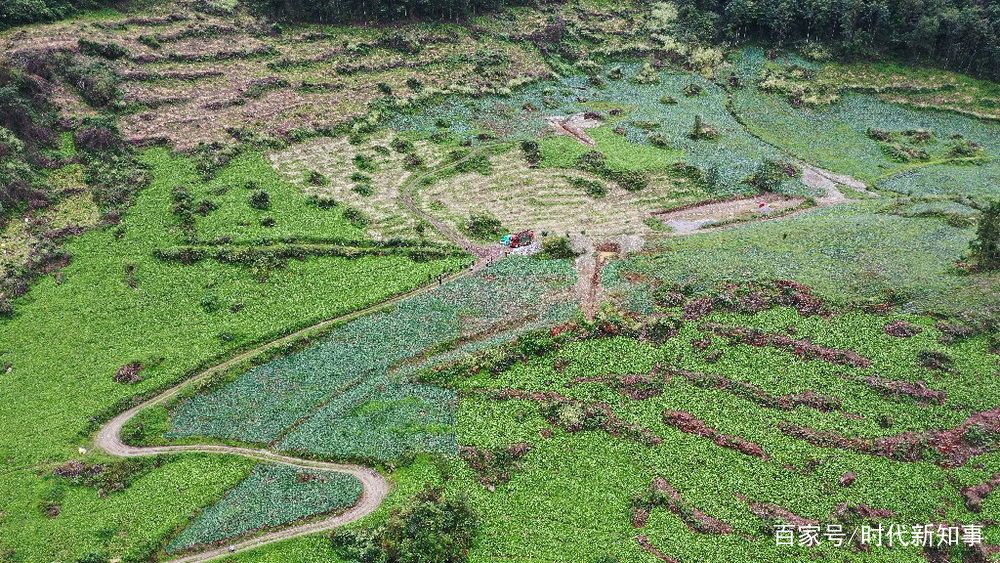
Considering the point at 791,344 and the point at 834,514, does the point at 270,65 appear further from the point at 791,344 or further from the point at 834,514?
the point at 834,514

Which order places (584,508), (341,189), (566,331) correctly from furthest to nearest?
1. (341,189)
2. (566,331)
3. (584,508)

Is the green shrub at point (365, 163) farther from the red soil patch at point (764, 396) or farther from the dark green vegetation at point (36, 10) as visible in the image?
the dark green vegetation at point (36, 10)

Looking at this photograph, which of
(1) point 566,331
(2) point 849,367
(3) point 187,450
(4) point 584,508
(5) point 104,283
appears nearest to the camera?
(4) point 584,508

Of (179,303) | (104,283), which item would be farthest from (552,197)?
(104,283)

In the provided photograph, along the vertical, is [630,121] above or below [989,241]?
above

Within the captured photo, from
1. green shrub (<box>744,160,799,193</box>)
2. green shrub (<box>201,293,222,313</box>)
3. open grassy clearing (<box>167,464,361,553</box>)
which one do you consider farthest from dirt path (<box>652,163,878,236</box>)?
green shrub (<box>201,293,222,313</box>)

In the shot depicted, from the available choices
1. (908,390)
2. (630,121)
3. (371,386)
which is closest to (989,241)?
(908,390)

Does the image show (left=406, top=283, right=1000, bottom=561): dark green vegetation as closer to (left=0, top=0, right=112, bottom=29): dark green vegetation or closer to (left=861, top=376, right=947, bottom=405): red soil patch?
(left=861, top=376, right=947, bottom=405): red soil patch

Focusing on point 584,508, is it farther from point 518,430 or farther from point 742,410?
point 742,410
